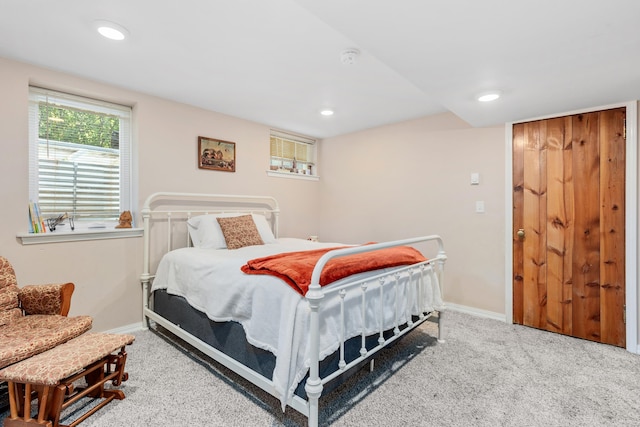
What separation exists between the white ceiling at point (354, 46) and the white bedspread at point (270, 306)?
4.49ft

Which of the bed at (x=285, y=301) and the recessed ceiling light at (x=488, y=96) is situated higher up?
the recessed ceiling light at (x=488, y=96)

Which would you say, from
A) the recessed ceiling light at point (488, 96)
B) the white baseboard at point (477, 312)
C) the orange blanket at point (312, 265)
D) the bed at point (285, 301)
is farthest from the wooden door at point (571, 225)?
the orange blanket at point (312, 265)

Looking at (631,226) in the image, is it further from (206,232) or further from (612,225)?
(206,232)

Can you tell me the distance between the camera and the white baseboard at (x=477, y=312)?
300 cm

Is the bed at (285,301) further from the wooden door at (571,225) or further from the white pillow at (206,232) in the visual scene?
the wooden door at (571,225)

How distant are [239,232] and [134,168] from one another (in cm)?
112

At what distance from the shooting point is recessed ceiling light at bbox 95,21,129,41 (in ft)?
5.73

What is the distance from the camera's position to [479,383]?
6.23 feet

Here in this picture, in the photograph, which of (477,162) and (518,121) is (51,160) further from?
(518,121)

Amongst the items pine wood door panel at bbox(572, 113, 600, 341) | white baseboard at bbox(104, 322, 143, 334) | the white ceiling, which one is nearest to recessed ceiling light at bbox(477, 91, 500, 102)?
the white ceiling

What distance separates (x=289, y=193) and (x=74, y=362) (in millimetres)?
2939

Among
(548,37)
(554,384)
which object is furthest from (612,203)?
(548,37)

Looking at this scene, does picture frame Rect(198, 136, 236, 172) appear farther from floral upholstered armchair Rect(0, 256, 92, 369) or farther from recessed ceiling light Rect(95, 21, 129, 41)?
floral upholstered armchair Rect(0, 256, 92, 369)

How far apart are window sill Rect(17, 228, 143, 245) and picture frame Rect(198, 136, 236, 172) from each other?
0.94 meters
